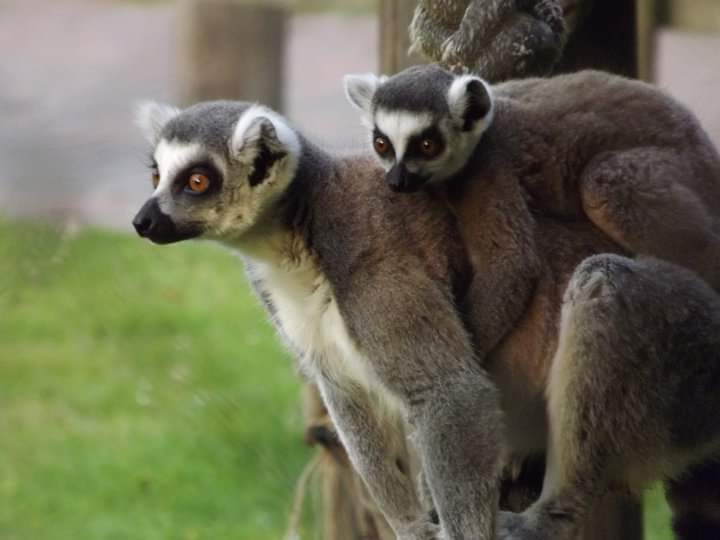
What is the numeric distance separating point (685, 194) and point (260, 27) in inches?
291

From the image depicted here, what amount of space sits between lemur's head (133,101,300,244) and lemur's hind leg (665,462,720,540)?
1.24 meters

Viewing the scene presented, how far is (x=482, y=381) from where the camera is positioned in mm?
3664

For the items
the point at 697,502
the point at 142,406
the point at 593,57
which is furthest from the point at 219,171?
the point at 142,406

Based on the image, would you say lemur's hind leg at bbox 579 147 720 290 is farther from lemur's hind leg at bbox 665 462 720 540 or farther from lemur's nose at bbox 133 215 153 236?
lemur's nose at bbox 133 215 153 236

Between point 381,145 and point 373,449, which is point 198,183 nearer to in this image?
point 381,145

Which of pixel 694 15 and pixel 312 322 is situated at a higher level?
pixel 694 15

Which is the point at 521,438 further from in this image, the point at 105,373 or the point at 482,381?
the point at 105,373

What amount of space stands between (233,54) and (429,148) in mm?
7343

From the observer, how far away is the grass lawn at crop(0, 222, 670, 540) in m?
7.23

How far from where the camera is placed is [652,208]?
3.76m

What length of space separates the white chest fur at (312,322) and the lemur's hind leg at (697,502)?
0.82 meters

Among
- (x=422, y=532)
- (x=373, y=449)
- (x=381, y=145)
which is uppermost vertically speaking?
(x=381, y=145)

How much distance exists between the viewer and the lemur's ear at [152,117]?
13.0ft

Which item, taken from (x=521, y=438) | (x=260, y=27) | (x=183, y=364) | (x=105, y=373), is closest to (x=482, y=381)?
(x=521, y=438)
